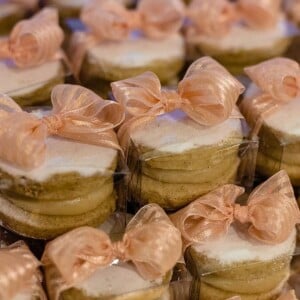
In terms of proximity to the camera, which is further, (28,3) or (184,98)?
(28,3)

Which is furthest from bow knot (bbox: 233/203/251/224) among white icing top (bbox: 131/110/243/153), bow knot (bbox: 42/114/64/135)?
bow knot (bbox: 42/114/64/135)

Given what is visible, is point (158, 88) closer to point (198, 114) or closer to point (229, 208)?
point (198, 114)

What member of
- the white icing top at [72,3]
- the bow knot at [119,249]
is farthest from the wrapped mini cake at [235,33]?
the bow knot at [119,249]

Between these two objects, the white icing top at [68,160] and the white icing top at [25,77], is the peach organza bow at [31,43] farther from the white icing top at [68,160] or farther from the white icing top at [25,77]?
the white icing top at [68,160]

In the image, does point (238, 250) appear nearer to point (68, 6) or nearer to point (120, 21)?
point (120, 21)

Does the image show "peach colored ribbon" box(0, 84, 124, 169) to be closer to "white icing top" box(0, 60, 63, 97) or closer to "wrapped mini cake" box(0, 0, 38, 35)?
"white icing top" box(0, 60, 63, 97)

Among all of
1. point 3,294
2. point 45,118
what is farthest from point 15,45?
point 3,294

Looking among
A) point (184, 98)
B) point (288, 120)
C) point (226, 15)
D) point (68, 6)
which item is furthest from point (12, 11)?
point (288, 120)
